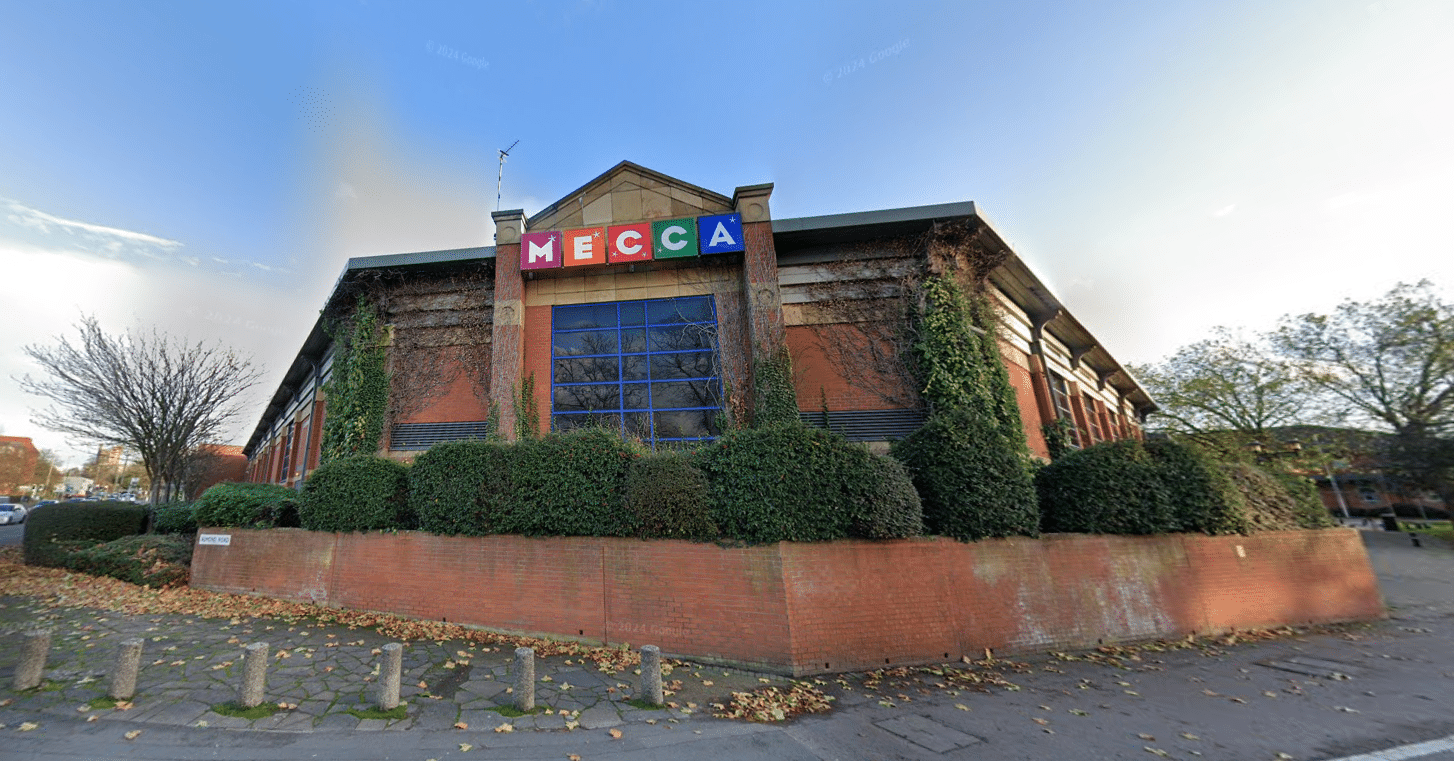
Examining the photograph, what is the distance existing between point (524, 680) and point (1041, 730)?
5227mm

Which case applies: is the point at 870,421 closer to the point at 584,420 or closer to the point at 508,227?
the point at 584,420

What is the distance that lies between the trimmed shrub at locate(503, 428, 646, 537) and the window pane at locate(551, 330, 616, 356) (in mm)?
5265

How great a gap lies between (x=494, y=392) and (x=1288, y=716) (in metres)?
13.8

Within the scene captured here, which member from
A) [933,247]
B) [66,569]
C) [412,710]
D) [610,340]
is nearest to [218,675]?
[412,710]

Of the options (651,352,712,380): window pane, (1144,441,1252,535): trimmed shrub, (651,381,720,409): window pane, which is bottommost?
(1144,441,1252,535): trimmed shrub

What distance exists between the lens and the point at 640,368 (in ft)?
42.2

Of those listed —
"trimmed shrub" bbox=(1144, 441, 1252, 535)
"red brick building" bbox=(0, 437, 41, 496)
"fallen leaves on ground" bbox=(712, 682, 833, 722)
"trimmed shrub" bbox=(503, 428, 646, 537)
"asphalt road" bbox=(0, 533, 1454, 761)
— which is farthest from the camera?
"red brick building" bbox=(0, 437, 41, 496)

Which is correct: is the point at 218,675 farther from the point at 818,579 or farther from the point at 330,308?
the point at 330,308

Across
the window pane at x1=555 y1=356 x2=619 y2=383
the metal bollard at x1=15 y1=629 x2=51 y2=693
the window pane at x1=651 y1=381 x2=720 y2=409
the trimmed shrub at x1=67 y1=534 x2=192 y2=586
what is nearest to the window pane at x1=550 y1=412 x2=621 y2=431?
the window pane at x1=555 y1=356 x2=619 y2=383

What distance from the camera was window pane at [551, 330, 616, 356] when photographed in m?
13.1

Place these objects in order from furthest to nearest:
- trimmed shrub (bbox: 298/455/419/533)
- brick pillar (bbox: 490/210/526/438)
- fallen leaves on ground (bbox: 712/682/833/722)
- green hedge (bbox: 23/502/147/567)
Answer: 1. brick pillar (bbox: 490/210/526/438)
2. green hedge (bbox: 23/502/147/567)
3. trimmed shrub (bbox: 298/455/419/533)
4. fallen leaves on ground (bbox: 712/682/833/722)

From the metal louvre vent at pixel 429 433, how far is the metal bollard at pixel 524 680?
849cm

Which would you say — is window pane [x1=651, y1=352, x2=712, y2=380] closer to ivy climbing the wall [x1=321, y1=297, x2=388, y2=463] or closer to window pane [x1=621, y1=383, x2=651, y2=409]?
Answer: window pane [x1=621, y1=383, x2=651, y2=409]

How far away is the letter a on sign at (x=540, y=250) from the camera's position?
42.4ft
